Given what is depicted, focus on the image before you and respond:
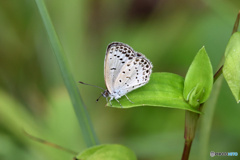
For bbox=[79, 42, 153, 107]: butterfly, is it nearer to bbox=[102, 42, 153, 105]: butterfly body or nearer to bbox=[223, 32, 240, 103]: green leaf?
bbox=[102, 42, 153, 105]: butterfly body

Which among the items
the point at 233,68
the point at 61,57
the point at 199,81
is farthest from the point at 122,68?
the point at 233,68

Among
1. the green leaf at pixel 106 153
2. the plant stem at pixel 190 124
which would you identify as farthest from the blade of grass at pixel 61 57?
the plant stem at pixel 190 124

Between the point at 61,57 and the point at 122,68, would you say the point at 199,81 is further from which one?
the point at 61,57

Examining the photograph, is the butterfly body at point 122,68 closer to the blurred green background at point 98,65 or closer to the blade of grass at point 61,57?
the blade of grass at point 61,57

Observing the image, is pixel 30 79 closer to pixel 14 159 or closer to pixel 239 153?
pixel 14 159

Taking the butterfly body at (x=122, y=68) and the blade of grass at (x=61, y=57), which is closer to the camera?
the blade of grass at (x=61, y=57)
